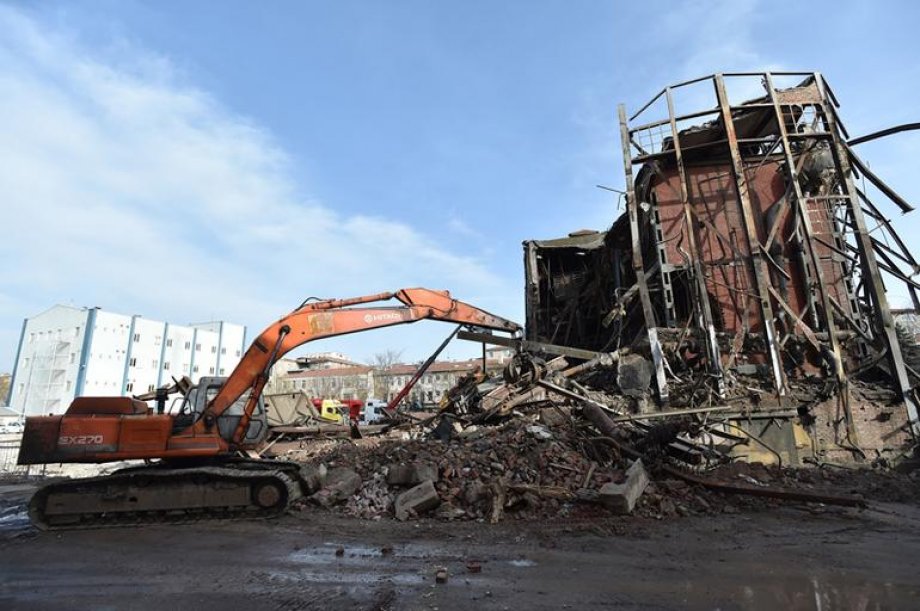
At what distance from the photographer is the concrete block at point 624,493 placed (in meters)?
7.13

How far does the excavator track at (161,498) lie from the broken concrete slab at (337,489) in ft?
3.26

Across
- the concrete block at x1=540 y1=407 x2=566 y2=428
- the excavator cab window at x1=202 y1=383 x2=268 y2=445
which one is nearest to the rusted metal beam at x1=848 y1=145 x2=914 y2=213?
the concrete block at x1=540 y1=407 x2=566 y2=428

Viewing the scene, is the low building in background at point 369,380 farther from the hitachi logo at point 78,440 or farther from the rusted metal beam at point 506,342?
the hitachi logo at point 78,440

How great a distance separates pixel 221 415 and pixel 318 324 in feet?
7.22

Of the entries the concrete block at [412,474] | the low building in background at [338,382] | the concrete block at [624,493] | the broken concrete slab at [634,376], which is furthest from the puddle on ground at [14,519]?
the low building in background at [338,382]

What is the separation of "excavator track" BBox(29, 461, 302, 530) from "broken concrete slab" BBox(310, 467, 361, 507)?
0.99 meters

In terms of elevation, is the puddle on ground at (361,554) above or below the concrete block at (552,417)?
below

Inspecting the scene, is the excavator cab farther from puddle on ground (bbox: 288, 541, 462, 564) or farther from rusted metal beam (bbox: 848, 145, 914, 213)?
rusted metal beam (bbox: 848, 145, 914, 213)

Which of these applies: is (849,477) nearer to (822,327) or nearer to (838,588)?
(822,327)

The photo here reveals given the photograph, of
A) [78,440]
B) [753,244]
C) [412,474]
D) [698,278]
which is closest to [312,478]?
[412,474]

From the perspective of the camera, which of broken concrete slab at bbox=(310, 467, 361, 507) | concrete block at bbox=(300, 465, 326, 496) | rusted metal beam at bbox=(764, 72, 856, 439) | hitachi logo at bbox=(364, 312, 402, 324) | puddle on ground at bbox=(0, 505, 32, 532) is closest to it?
puddle on ground at bbox=(0, 505, 32, 532)

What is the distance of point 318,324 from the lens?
8.81 metres

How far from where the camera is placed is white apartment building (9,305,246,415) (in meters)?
58.6

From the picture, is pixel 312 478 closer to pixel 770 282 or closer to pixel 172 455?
pixel 172 455
